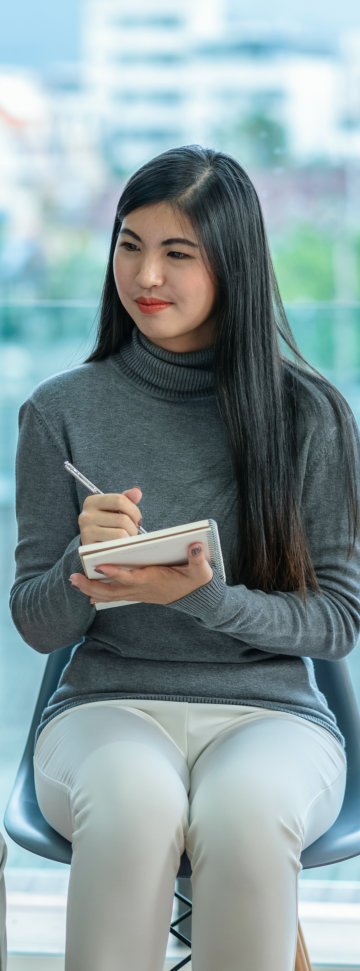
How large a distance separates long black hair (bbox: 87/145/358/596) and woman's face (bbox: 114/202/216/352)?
15 millimetres

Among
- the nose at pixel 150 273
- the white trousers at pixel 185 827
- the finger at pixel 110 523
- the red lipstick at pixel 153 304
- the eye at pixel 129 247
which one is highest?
the eye at pixel 129 247

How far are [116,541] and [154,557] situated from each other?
0.05 metres

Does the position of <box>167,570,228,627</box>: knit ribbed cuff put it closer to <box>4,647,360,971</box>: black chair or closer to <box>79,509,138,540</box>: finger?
<box>79,509,138,540</box>: finger

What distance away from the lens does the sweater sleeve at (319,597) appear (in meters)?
1.17

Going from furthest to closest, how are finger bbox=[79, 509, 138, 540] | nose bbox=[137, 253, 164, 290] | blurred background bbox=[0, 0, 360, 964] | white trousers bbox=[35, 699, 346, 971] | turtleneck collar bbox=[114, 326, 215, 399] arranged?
blurred background bbox=[0, 0, 360, 964] < turtleneck collar bbox=[114, 326, 215, 399] < nose bbox=[137, 253, 164, 290] < finger bbox=[79, 509, 138, 540] < white trousers bbox=[35, 699, 346, 971]

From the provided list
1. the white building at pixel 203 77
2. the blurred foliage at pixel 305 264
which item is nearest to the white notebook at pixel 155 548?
the blurred foliage at pixel 305 264

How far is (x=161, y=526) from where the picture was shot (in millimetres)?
1288

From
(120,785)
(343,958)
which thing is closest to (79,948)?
(120,785)

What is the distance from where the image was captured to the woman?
1.08 metres

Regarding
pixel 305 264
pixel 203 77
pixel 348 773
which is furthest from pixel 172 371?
pixel 203 77

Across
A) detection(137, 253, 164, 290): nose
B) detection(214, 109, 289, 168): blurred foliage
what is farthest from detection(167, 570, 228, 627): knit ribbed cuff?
detection(214, 109, 289, 168): blurred foliage

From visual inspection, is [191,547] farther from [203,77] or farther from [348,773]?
[203,77]

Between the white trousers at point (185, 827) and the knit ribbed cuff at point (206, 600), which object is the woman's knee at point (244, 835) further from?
the knit ribbed cuff at point (206, 600)

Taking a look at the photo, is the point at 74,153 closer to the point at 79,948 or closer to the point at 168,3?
the point at 168,3
